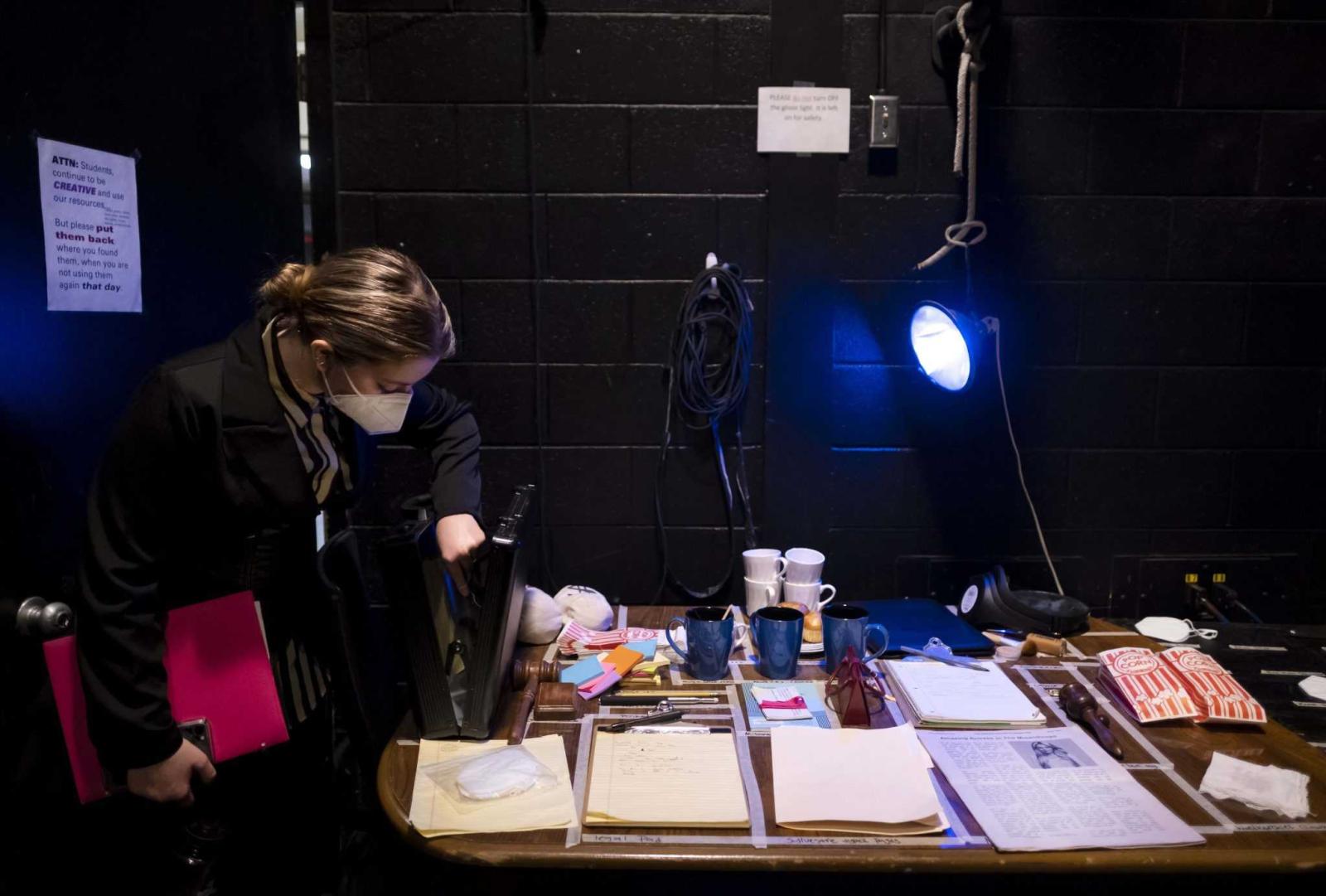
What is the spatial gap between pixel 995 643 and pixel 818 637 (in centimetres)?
38

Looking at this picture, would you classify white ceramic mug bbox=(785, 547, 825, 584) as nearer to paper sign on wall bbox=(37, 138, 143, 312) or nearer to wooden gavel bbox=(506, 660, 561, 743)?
wooden gavel bbox=(506, 660, 561, 743)

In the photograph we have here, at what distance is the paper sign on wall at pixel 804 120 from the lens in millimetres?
2268

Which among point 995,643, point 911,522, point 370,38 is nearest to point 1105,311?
point 911,522

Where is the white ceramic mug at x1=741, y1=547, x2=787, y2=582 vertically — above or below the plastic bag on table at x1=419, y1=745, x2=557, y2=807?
above

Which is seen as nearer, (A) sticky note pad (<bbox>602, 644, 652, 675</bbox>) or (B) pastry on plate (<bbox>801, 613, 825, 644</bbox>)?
(A) sticky note pad (<bbox>602, 644, 652, 675</bbox>)

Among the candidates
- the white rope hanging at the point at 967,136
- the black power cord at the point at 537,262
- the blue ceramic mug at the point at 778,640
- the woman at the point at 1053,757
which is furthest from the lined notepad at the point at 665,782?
the white rope hanging at the point at 967,136

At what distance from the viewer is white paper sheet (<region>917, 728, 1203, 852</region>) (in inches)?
47.3

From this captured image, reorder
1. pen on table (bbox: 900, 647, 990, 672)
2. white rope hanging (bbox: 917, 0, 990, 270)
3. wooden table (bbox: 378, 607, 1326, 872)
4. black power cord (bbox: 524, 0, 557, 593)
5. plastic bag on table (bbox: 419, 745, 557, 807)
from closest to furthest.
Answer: wooden table (bbox: 378, 607, 1326, 872)
plastic bag on table (bbox: 419, 745, 557, 807)
pen on table (bbox: 900, 647, 990, 672)
white rope hanging (bbox: 917, 0, 990, 270)
black power cord (bbox: 524, 0, 557, 593)

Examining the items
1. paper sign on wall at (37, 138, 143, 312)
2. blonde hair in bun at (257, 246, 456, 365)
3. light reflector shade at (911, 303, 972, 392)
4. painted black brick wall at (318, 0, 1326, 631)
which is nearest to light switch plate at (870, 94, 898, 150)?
painted black brick wall at (318, 0, 1326, 631)

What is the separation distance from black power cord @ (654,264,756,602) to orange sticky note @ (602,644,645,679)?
2.30 ft

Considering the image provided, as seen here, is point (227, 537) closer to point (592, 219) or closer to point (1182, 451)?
point (592, 219)

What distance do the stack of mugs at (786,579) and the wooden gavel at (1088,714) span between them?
1.86ft

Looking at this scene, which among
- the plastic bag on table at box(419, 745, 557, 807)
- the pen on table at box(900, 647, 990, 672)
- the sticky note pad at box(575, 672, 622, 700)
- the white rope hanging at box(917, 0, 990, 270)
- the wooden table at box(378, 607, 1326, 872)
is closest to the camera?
the wooden table at box(378, 607, 1326, 872)

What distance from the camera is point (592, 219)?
2344 mm
